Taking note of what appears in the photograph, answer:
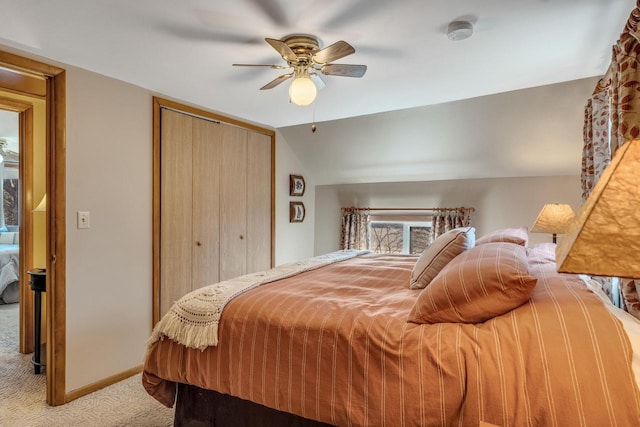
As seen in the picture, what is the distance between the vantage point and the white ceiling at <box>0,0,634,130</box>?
169cm

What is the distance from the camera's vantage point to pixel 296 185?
455 cm

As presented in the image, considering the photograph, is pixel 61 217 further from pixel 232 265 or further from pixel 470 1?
pixel 470 1

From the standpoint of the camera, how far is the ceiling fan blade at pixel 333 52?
180cm

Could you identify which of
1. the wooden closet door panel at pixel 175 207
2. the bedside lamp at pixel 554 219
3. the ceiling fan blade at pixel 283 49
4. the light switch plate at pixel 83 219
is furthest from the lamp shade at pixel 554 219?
the light switch plate at pixel 83 219

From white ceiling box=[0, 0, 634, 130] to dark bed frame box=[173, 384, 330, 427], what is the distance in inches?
73.3

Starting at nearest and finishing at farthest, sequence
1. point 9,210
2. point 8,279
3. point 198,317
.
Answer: point 198,317 → point 8,279 → point 9,210

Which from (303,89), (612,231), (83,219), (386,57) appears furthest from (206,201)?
A: (612,231)

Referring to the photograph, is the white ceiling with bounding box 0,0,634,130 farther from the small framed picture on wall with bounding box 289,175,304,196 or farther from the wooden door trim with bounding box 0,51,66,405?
the small framed picture on wall with bounding box 289,175,304,196

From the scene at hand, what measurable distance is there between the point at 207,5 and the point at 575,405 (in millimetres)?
2106

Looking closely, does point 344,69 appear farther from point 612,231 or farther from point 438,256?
point 612,231

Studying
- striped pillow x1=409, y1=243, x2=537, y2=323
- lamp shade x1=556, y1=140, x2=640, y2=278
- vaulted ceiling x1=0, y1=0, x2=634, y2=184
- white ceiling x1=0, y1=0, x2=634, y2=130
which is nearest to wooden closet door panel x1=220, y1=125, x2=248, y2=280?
vaulted ceiling x1=0, y1=0, x2=634, y2=184

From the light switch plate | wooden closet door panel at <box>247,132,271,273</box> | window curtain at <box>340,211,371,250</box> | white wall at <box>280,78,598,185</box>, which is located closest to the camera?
the light switch plate

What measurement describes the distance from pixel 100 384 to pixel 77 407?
26 cm

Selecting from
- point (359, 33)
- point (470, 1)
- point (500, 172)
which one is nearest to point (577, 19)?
point (470, 1)
